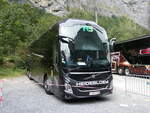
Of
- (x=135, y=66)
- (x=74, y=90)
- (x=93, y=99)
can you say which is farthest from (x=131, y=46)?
(x=74, y=90)

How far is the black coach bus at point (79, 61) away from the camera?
791 cm

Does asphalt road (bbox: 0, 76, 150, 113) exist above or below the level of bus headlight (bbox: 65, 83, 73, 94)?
below

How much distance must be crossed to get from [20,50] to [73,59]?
18.8m

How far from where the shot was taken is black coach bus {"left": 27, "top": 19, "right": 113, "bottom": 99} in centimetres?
791

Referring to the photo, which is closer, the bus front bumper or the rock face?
the bus front bumper

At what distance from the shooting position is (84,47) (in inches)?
329

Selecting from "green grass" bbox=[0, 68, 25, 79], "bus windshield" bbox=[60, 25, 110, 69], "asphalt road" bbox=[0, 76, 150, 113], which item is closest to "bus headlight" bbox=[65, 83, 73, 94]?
"asphalt road" bbox=[0, 76, 150, 113]

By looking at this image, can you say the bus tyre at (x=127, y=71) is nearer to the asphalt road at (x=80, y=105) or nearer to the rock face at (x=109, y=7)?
the asphalt road at (x=80, y=105)

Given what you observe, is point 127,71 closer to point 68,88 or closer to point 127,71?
point 127,71

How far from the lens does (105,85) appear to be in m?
8.38

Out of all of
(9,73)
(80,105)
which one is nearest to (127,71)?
(9,73)

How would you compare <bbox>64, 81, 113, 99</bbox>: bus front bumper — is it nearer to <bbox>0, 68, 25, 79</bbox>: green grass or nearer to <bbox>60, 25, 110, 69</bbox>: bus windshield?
<bbox>60, 25, 110, 69</bbox>: bus windshield

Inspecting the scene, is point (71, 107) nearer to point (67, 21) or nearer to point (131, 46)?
point (67, 21)

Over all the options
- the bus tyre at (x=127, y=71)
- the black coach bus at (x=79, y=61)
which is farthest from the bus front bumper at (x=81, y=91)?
the bus tyre at (x=127, y=71)
